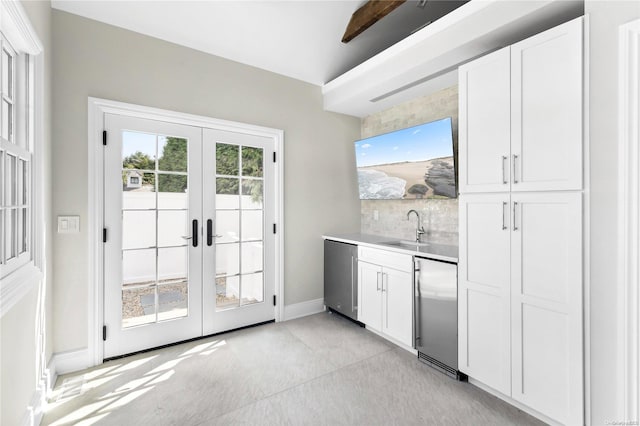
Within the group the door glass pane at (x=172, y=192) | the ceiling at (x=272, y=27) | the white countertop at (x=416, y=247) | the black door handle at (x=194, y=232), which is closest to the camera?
the white countertop at (x=416, y=247)

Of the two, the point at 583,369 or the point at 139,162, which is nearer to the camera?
the point at 583,369

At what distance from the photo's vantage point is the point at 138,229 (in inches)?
106

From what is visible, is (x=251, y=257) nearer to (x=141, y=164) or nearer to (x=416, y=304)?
(x=141, y=164)

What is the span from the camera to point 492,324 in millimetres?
2070

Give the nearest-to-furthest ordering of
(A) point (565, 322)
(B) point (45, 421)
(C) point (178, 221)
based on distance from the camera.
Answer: (A) point (565, 322)
(B) point (45, 421)
(C) point (178, 221)

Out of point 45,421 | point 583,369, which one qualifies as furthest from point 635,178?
point 45,421

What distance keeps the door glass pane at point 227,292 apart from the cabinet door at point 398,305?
59.7 inches

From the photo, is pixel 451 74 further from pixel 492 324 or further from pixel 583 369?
pixel 583 369

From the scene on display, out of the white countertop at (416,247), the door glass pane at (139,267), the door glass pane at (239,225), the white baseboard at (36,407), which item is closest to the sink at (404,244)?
the white countertop at (416,247)

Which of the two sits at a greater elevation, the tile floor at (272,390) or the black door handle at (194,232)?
the black door handle at (194,232)

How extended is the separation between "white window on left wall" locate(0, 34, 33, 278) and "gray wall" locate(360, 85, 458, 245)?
323 cm

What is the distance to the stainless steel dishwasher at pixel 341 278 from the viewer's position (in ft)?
10.8

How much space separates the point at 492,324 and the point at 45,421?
2892 mm

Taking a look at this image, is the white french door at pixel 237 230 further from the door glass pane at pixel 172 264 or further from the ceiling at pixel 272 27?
the ceiling at pixel 272 27
